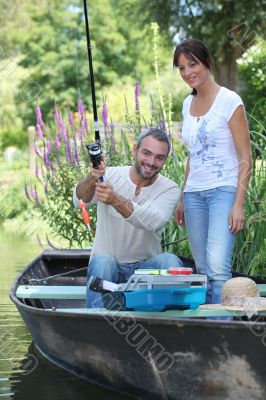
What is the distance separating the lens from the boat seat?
563cm


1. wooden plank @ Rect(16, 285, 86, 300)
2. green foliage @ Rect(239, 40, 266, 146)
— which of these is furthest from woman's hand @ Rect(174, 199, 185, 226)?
green foliage @ Rect(239, 40, 266, 146)

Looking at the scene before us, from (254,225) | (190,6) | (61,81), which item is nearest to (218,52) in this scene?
(190,6)

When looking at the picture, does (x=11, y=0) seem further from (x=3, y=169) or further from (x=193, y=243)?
(x=193, y=243)

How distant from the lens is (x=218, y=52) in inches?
839

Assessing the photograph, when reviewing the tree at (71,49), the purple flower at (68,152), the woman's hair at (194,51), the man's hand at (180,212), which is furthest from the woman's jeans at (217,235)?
the tree at (71,49)

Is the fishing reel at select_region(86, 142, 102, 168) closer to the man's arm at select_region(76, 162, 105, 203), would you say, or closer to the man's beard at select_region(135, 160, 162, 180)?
the man's arm at select_region(76, 162, 105, 203)

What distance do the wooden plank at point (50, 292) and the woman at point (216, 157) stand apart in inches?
33.1

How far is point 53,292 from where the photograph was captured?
5676 mm

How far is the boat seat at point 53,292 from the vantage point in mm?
5629

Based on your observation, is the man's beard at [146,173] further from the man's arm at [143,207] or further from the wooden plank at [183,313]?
the wooden plank at [183,313]

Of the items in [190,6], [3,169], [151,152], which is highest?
[190,6]

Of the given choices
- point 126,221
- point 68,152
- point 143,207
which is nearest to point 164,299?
point 143,207

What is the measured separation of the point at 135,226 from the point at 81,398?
0.95 meters

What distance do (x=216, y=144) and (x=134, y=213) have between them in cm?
55
